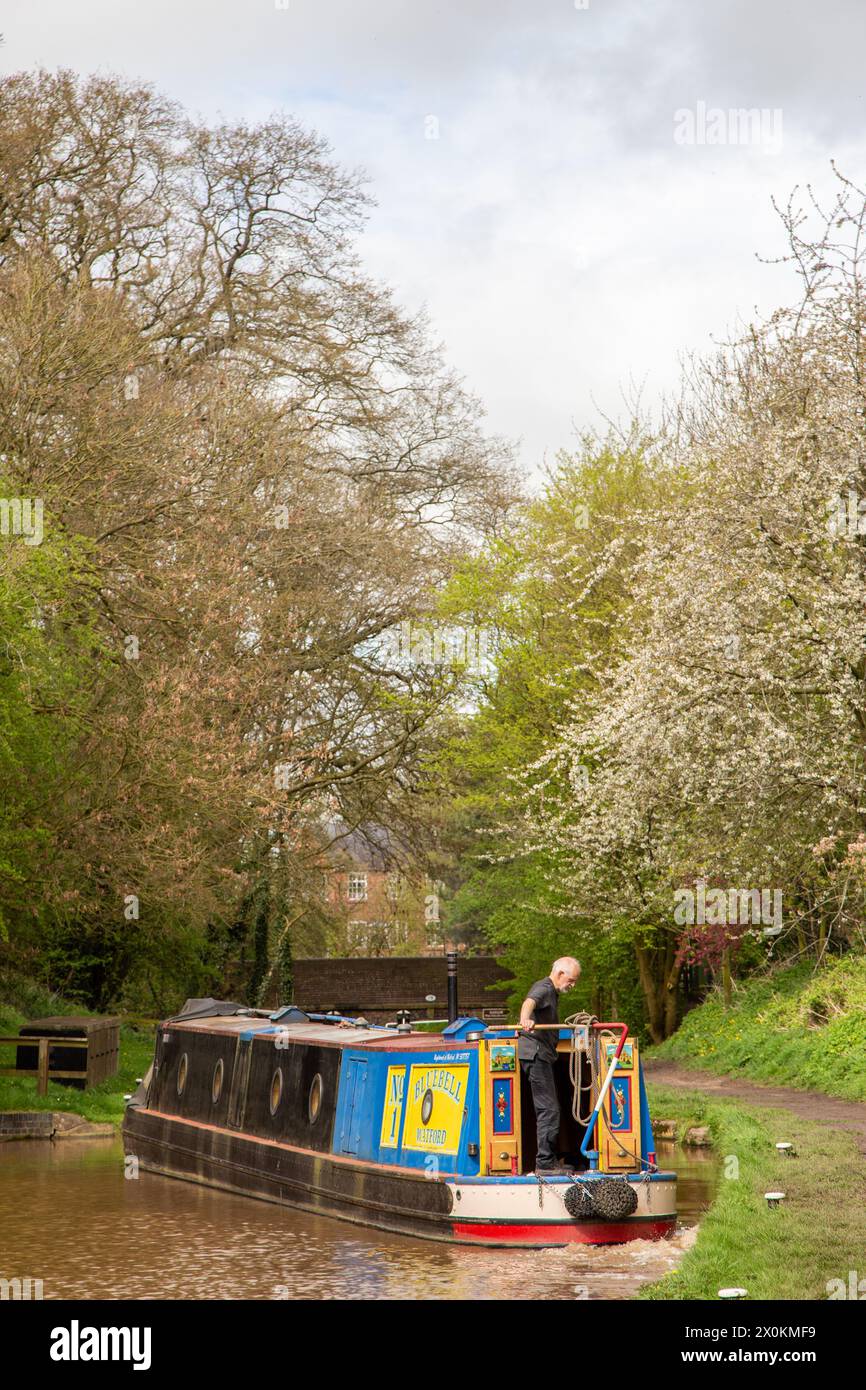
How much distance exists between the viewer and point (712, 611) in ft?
58.3

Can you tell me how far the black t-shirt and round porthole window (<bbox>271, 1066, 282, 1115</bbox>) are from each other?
3960mm

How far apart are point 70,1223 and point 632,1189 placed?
4.62m

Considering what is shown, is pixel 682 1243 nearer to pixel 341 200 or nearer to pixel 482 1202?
pixel 482 1202

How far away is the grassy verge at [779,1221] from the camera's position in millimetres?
8281

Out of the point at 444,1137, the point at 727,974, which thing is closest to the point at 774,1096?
the point at 444,1137

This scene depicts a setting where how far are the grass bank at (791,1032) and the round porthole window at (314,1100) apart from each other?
558 centimetres

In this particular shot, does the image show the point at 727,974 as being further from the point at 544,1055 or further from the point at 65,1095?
the point at 544,1055

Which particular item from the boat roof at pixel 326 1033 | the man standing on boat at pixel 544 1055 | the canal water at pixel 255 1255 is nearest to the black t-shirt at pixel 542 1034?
the man standing on boat at pixel 544 1055

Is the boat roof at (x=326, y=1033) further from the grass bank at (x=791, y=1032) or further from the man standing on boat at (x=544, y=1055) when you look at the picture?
the grass bank at (x=791, y=1032)

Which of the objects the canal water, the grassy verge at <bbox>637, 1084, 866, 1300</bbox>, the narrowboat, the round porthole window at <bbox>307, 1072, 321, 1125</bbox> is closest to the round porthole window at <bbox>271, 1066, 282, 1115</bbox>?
the narrowboat

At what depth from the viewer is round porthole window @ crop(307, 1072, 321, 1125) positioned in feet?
45.5

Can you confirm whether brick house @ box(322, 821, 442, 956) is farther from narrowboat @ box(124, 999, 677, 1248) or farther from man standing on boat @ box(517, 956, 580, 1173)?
man standing on boat @ box(517, 956, 580, 1173)

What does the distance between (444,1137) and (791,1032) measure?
8.69m

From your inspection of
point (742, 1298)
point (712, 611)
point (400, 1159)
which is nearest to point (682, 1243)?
point (400, 1159)
